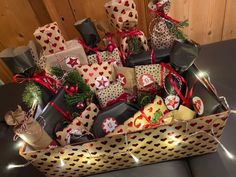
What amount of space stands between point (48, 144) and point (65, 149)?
0.30ft

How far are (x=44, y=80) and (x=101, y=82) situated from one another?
24cm

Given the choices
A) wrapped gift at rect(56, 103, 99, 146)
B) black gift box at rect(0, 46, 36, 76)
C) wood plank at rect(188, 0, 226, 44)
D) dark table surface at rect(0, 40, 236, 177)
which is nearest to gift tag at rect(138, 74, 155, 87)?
wrapped gift at rect(56, 103, 99, 146)

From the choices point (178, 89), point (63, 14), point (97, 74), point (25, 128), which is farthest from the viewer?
point (63, 14)

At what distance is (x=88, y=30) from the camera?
3.12 ft

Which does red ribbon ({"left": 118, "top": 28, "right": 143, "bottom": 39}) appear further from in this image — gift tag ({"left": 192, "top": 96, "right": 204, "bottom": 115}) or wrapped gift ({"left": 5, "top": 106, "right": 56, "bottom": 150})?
wrapped gift ({"left": 5, "top": 106, "right": 56, "bottom": 150})

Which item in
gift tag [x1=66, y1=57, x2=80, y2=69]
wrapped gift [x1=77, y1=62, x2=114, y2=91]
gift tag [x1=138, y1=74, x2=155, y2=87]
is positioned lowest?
gift tag [x1=138, y1=74, x2=155, y2=87]

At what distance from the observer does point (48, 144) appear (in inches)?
31.6

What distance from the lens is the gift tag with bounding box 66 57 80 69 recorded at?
3.18 ft

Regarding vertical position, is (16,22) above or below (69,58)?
above

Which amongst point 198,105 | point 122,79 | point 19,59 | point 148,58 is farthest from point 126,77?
point 19,59

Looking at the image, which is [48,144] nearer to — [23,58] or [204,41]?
[23,58]

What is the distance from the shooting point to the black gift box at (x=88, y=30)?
0.94 m

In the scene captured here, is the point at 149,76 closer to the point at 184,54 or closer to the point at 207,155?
the point at 184,54

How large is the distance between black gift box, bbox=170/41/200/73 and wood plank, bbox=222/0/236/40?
60cm
